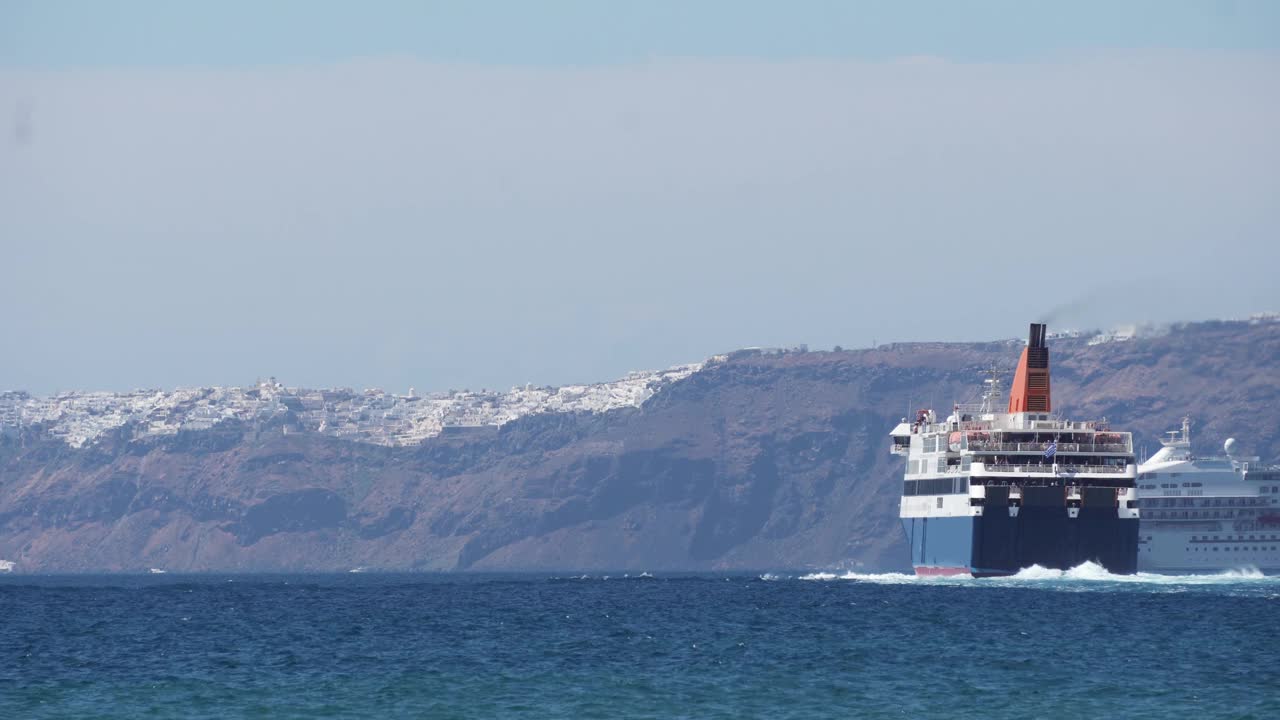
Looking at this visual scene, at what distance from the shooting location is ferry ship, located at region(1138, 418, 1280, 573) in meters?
190

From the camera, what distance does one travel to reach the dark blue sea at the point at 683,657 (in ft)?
229

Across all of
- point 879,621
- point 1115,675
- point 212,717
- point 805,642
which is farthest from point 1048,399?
point 212,717

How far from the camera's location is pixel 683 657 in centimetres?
8588

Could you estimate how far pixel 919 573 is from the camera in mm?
158250

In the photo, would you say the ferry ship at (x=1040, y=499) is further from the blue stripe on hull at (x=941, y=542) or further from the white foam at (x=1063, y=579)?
the white foam at (x=1063, y=579)

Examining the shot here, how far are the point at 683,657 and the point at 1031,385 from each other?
238 feet

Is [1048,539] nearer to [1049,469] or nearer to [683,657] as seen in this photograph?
[1049,469]

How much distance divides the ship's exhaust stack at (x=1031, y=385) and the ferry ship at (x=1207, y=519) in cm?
4044

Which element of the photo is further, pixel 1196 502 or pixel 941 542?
pixel 1196 502


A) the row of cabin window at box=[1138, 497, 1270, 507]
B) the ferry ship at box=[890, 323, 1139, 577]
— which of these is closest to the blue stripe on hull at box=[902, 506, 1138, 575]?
the ferry ship at box=[890, 323, 1139, 577]

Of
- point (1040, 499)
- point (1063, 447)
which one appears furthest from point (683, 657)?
point (1063, 447)

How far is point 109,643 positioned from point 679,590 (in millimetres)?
69866

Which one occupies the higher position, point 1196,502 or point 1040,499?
point 1196,502

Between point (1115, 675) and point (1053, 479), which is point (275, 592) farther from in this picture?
point (1115, 675)
